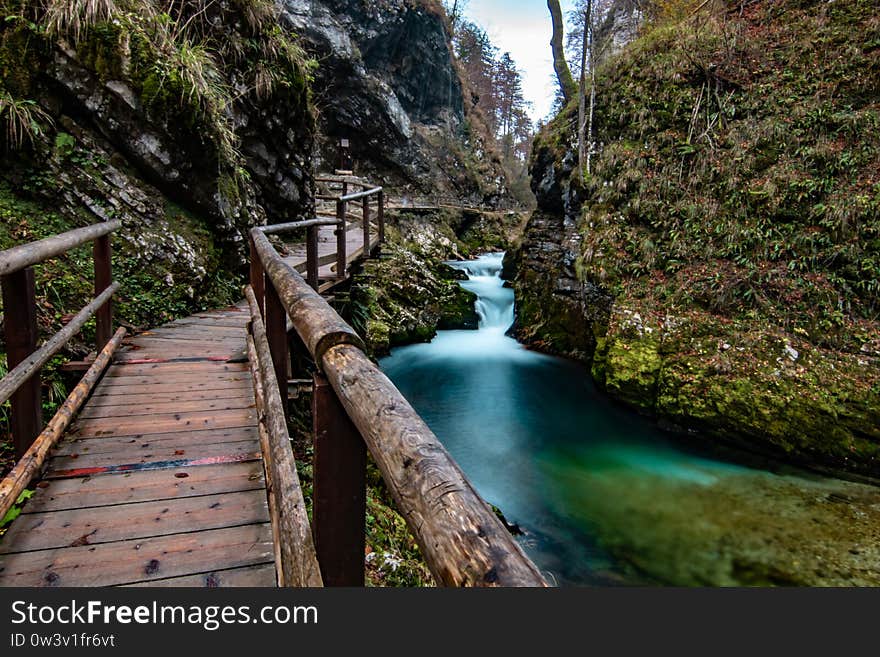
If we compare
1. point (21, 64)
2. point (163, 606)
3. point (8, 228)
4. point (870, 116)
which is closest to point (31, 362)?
point (163, 606)

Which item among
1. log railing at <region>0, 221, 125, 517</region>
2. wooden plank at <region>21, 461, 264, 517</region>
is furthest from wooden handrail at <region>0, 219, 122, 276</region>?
wooden plank at <region>21, 461, 264, 517</region>

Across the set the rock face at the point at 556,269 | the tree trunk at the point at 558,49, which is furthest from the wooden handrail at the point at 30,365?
the tree trunk at the point at 558,49

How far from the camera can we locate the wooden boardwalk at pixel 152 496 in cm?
203

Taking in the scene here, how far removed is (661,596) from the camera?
946 mm

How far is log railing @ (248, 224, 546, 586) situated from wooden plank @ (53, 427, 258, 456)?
158 centimetres

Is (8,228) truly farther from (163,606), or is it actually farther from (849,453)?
(849,453)

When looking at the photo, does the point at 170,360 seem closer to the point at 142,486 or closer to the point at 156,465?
the point at 156,465

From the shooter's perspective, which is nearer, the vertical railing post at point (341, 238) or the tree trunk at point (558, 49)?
the vertical railing post at point (341, 238)

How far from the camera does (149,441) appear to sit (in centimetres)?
312

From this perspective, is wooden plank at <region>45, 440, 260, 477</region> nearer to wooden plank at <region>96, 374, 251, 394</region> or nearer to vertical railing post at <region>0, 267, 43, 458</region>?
vertical railing post at <region>0, 267, 43, 458</region>

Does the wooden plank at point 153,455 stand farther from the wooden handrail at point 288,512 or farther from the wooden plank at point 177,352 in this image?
the wooden plank at point 177,352

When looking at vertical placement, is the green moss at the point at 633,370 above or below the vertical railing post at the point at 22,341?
below

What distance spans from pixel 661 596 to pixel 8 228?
6.07 m

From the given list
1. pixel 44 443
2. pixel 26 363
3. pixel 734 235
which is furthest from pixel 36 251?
pixel 734 235
